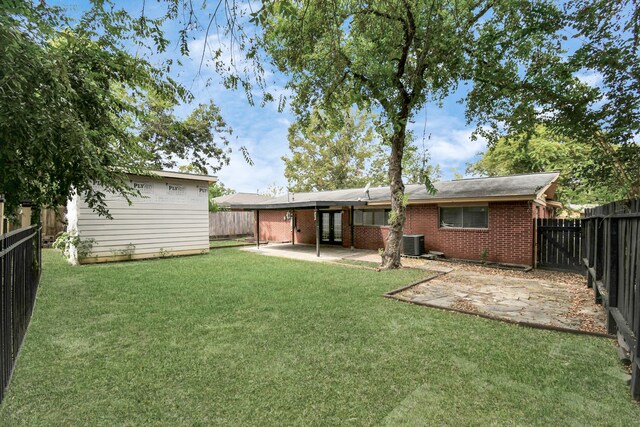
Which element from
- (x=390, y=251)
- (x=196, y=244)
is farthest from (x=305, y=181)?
(x=390, y=251)

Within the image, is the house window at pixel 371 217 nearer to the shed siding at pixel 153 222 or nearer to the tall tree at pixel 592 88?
the tall tree at pixel 592 88

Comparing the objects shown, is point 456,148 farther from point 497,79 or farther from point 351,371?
point 351,371

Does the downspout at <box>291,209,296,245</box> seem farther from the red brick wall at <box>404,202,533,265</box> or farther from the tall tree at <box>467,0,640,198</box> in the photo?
the tall tree at <box>467,0,640,198</box>

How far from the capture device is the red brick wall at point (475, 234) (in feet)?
31.6

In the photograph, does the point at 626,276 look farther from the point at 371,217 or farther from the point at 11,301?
the point at 371,217

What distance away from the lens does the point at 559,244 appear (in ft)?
30.5

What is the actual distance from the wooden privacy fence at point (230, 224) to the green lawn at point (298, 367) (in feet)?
45.1

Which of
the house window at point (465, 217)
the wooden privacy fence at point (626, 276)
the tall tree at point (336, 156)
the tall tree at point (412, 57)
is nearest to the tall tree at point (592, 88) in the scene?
the tall tree at point (412, 57)

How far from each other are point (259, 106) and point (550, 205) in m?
14.4

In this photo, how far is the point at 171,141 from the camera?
2119 centimetres

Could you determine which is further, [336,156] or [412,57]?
[336,156]


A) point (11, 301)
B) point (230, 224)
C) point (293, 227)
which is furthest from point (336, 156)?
point (11, 301)

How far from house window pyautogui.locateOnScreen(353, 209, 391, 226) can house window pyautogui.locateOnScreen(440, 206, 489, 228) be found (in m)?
2.40

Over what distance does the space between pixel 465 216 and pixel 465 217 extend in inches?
1.5
